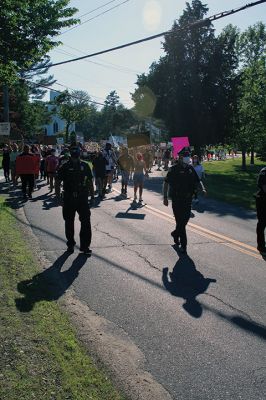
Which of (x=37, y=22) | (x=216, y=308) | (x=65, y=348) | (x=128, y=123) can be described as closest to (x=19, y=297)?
(x=65, y=348)

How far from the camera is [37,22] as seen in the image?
12727 millimetres

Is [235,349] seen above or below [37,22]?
below

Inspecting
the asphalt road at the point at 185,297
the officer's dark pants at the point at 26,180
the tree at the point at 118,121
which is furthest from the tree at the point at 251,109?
the tree at the point at 118,121

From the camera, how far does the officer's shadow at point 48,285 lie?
5.78 m

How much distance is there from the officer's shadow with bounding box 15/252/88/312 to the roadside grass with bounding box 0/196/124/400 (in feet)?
0.04

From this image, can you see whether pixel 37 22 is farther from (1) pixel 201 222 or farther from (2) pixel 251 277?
(2) pixel 251 277

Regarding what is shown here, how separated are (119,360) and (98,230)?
260 inches

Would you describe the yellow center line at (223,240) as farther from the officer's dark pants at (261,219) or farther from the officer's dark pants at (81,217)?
the officer's dark pants at (81,217)

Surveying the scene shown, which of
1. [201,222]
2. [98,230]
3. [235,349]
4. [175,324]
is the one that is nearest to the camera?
[235,349]

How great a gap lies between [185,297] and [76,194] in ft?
10.6

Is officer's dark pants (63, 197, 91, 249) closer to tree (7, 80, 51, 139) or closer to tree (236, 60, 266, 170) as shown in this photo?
→ tree (236, 60, 266, 170)

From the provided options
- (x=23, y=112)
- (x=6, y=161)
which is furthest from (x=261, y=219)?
(x=23, y=112)

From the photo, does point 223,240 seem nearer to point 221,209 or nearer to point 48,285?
point 48,285

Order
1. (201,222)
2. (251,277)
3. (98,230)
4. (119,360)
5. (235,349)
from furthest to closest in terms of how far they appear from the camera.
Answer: (201,222) < (98,230) < (251,277) < (235,349) < (119,360)
